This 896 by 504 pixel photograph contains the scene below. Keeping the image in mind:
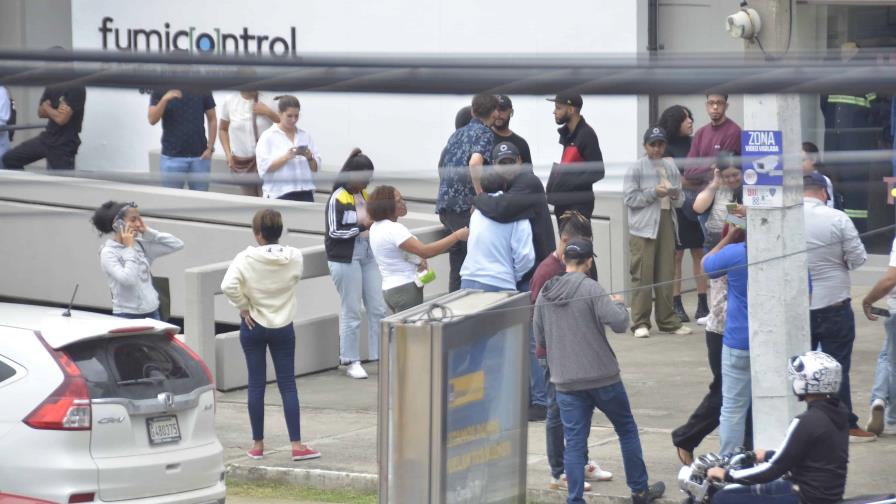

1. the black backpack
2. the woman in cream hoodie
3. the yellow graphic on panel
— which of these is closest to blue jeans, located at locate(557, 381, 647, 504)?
the yellow graphic on panel

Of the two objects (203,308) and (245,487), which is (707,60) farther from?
(203,308)

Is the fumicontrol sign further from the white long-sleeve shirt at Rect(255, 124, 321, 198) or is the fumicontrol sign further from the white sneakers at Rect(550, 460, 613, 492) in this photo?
the white sneakers at Rect(550, 460, 613, 492)

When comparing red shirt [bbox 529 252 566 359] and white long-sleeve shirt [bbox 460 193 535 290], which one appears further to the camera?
white long-sleeve shirt [bbox 460 193 535 290]

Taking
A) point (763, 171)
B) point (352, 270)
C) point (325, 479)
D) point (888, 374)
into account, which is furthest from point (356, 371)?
point (763, 171)

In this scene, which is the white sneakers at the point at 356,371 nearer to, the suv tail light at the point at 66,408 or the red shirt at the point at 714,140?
the red shirt at the point at 714,140

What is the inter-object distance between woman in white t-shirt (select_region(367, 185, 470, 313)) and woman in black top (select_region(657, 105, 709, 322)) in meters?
1.78

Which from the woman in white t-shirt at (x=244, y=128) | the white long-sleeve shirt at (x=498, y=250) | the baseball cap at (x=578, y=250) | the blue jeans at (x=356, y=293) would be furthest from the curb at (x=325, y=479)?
the woman in white t-shirt at (x=244, y=128)

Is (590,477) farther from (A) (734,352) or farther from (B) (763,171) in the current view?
(B) (763,171)

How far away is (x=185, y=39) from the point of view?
13750 mm

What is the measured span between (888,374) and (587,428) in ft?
8.14

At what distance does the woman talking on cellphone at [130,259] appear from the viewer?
11195 mm

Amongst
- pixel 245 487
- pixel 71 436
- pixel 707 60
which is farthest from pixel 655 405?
pixel 707 60

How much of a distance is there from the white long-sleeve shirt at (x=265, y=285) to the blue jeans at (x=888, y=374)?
4012 millimetres

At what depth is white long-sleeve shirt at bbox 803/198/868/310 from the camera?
9812 mm
